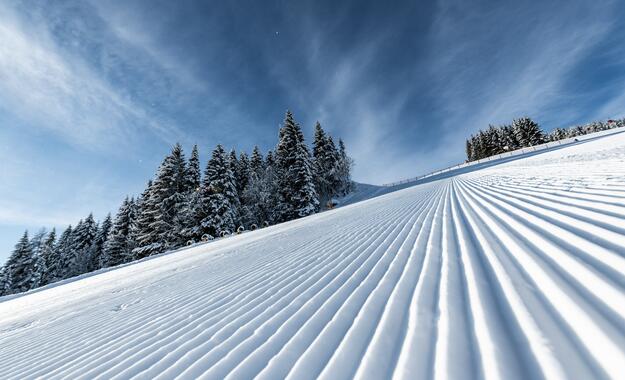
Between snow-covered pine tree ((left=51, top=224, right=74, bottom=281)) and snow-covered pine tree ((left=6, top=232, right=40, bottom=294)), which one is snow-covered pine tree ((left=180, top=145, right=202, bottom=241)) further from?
snow-covered pine tree ((left=6, top=232, right=40, bottom=294))

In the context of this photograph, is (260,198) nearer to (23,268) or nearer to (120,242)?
(120,242)

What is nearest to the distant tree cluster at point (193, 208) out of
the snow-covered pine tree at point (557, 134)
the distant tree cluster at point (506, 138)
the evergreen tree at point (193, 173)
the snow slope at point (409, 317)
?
the evergreen tree at point (193, 173)

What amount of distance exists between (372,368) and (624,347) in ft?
3.49

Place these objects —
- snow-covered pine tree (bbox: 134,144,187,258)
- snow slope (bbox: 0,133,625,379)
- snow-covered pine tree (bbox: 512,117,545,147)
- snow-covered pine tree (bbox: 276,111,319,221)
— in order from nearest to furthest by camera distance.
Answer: snow slope (bbox: 0,133,625,379)
snow-covered pine tree (bbox: 134,144,187,258)
snow-covered pine tree (bbox: 276,111,319,221)
snow-covered pine tree (bbox: 512,117,545,147)

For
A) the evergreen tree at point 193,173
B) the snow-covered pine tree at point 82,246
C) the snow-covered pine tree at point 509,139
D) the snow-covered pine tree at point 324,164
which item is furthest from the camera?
the snow-covered pine tree at point 509,139

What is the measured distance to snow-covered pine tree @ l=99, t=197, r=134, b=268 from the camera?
3322 centimetres

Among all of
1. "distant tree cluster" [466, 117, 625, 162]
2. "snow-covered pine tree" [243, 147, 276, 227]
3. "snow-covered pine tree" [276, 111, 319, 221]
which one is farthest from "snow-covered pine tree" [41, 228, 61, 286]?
"distant tree cluster" [466, 117, 625, 162]

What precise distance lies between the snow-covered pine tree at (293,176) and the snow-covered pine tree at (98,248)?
27970mm

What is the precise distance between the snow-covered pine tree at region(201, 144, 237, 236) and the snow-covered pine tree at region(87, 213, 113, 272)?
70.3ft

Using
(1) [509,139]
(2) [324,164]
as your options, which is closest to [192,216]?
(2) [324,164]

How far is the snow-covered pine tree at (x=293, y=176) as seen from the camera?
1149 inches

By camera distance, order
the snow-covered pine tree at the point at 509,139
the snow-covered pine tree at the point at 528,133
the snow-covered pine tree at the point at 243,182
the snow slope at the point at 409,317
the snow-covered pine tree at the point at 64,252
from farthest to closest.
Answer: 1. the snow-covered pine tree at the point at 509,139
2. the snow-covered pine tree at the point at 528,133
3. the snow-covered pine tree at the point at 64,252
4. the snow-covered pine tree at the point at 243,182
5. the snow slope at the point at 409,317

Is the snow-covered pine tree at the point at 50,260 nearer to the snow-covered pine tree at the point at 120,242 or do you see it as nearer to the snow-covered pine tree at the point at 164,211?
the snow-covered pine tree at the point at 120,242

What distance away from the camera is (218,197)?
2747 cm
